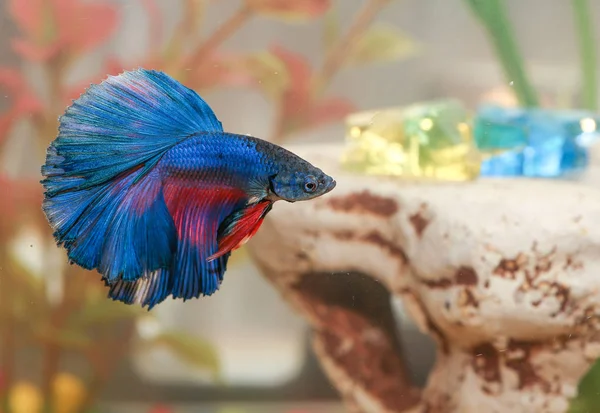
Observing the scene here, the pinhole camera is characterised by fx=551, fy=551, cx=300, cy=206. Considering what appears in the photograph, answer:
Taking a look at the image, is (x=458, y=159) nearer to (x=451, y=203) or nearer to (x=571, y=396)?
(x=451, y=203)

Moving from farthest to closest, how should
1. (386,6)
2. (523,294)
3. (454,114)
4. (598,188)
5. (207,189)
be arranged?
(386,6) < (454,114) < (598,188) < (523,294) < (207,189)

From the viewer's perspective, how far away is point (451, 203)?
67 centimetres

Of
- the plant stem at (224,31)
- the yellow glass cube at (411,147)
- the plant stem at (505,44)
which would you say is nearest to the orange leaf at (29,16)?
the plant stem at (224,31)

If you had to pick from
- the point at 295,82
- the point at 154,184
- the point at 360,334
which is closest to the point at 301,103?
the point at 295,82

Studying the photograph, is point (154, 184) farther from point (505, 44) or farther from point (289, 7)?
point (505, 44)

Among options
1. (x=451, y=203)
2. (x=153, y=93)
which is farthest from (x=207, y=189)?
(x=451, y=203)

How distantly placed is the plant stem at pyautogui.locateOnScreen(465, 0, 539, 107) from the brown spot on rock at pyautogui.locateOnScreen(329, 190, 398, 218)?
469mm

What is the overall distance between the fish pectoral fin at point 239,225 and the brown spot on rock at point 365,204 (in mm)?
343

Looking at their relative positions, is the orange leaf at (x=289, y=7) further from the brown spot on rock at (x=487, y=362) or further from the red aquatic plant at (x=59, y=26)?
the brown spot on rock at (x=487, y=362)

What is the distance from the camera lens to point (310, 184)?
366 millimetres

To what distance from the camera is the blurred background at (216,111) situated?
0.80 meters

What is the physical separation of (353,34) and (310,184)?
0.63m

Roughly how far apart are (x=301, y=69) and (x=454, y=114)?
242 mm

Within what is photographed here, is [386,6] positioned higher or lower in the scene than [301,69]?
higher
